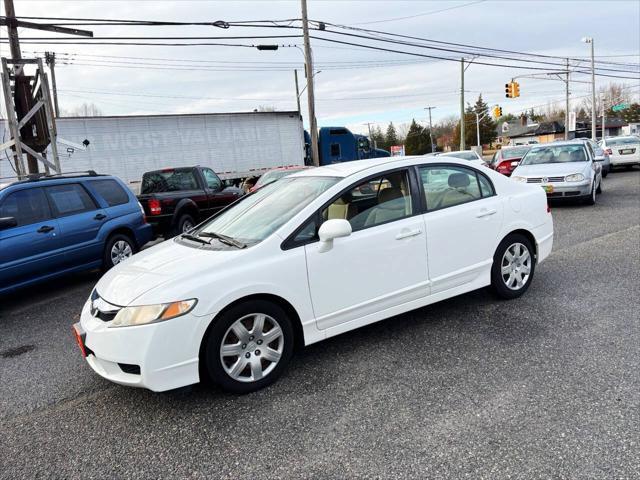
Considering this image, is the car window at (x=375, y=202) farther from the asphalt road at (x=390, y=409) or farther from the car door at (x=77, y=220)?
the car door at (x=77, y=220)

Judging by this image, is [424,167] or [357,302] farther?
[424,167]

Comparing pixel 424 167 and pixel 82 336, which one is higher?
pixel 424 167

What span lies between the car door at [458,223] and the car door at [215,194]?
7.33m

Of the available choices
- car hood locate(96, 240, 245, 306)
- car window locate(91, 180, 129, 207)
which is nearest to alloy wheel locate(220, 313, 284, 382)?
car hood locate(96, 240, 245, 306)

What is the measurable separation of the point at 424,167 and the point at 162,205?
684 centimetres

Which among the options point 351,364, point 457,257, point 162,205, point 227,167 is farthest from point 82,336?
point 227,167

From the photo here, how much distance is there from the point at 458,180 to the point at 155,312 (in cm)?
306

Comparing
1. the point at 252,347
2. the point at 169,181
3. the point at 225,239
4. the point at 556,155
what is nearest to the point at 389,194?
the point at 225,239

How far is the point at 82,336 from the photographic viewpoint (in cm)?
343

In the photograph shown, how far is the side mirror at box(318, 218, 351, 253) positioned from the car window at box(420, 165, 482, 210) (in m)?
1.08

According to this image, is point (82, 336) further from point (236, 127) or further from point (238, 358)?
point (236, 127)

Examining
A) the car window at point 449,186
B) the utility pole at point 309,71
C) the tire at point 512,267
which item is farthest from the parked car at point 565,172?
the utility pole at point 309,71

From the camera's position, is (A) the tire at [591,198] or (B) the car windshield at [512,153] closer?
(A) the tire at [591,198]

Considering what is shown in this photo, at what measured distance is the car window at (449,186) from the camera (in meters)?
4.41
